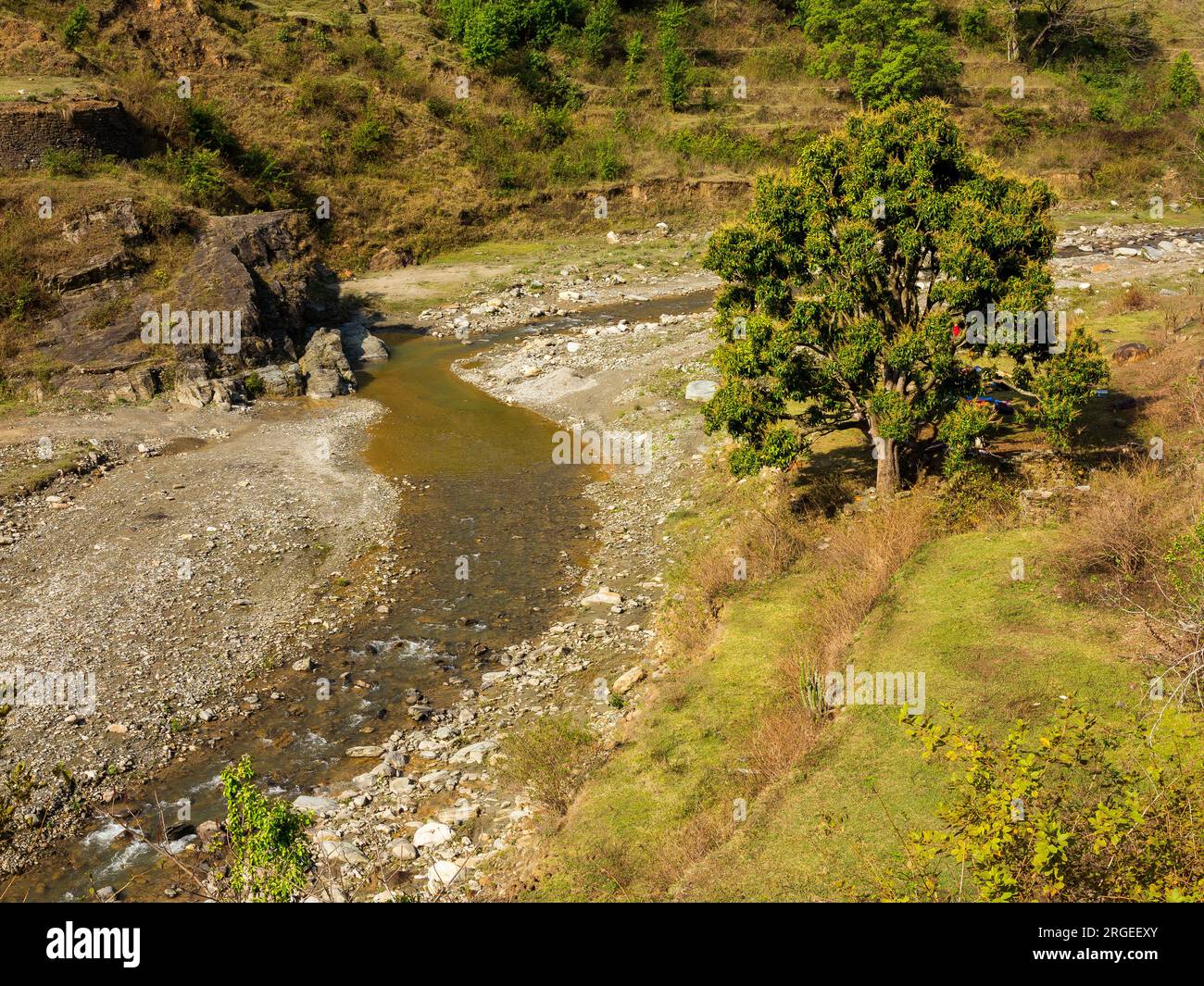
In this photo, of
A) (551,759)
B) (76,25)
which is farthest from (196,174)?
(551,759)

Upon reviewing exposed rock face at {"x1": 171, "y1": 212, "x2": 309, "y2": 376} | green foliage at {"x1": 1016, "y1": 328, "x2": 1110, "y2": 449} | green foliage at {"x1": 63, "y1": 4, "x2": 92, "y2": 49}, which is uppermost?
green foliage at {"x1": 63, "y1": 4, "x2": 92, "y2": 49}

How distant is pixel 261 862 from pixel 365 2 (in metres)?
78.0

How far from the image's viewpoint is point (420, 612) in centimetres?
1880

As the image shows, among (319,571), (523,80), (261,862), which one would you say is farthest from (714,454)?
(523,80)

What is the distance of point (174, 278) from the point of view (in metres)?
33.8

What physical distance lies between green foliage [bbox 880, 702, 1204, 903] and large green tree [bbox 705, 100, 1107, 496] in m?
8.47

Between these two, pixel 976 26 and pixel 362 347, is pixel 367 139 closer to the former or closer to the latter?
pixel 362 347

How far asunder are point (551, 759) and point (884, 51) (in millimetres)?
66003

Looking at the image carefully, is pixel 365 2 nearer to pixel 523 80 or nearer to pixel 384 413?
pixel 523 80

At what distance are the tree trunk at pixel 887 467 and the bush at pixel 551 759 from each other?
8057 millimetres

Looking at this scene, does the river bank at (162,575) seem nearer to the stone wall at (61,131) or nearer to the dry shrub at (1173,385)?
the stone wall at (61,131)

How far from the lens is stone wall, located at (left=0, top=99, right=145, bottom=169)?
3656cm

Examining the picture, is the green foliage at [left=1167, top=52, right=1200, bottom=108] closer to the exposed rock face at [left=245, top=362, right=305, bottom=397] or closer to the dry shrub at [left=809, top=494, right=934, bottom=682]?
the dry shrub at [left=809, top=494, right=934, bottom=682]

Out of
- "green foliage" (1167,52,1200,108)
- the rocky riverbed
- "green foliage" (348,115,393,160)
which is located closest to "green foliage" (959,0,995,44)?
"green foliage" (1167,52,1200,108)
